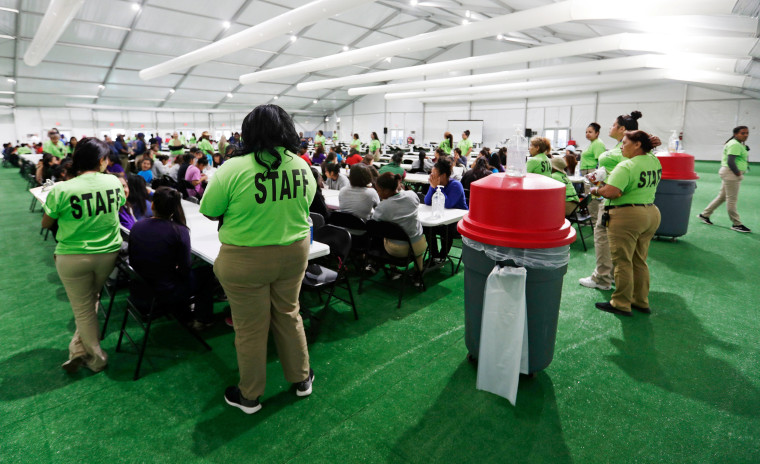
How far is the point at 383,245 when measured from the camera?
137 inches

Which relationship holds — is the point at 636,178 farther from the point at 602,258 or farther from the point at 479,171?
the point at 479,171

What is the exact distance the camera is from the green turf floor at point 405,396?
1812 millimetres

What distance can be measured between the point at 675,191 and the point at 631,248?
270 centimetres

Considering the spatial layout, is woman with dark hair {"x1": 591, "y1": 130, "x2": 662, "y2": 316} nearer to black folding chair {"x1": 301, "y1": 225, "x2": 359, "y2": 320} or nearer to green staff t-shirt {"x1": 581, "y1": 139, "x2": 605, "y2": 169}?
black folding chair {"x1": 301, "y1": 225, "x2": 359, "y2": 320}

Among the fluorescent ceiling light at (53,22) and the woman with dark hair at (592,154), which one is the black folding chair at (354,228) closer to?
the woman with dark hair at (592,154)

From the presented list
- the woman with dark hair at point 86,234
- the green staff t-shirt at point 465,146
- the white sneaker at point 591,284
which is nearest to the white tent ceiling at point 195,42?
the green staff t-shirt at point 465,146

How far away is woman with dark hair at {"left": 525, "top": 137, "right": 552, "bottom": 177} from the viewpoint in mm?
4324

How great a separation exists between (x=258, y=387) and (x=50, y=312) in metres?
2.40

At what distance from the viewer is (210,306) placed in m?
2.94

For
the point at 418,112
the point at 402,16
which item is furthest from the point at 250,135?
the point at 418,112

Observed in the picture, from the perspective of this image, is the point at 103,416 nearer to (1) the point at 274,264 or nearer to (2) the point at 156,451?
(2) the point at 156,451

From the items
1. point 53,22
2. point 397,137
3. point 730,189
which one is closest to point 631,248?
point 730,189

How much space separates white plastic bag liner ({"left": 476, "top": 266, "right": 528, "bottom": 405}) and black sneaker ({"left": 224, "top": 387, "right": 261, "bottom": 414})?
1.20 meters

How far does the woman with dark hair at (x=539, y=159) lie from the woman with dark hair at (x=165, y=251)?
137 inches
